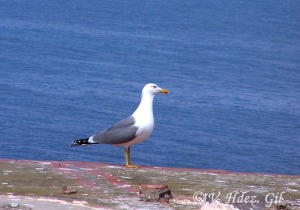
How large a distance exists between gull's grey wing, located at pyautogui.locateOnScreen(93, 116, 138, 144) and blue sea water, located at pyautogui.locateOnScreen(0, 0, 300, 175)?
7.36 metres

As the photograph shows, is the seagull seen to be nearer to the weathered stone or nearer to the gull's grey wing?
the gull's grey wing

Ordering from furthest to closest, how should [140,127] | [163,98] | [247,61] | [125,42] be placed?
[125,42] < [247,61] < [163,98] < [140,127]

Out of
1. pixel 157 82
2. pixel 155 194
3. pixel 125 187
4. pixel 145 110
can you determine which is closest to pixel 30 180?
pixel 125 187

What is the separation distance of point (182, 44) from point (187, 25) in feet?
20.3

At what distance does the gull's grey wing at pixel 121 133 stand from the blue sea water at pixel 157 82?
24.1 feet

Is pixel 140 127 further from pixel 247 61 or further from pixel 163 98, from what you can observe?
pixel 247 61

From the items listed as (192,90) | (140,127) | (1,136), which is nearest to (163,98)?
(192,90)

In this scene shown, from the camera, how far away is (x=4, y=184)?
7113mm

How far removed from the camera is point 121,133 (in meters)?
8.93

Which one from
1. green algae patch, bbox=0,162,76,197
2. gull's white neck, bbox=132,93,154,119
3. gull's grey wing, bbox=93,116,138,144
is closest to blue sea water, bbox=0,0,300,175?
gull's grey wing, bbox=93,116,138,144

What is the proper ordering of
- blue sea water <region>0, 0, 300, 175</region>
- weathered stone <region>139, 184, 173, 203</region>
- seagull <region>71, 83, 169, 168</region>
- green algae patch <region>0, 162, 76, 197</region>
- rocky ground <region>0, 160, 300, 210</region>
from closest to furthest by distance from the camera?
1. rocky ground <region>0, 160, 300, 210</region>
2. weathered stone <region>139, 184, 173, 203</region>
3. green algae patch <region>0, 162, 76, 197</region>
4. seagull <region>71, 83, 169, 168</region>
5. blue sea water <region>0, 0, 300, 175</region>

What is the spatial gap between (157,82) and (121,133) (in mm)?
17751

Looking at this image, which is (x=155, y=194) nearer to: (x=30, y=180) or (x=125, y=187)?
(x=125, y=187)

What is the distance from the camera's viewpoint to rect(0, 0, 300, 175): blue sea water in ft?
60.7
